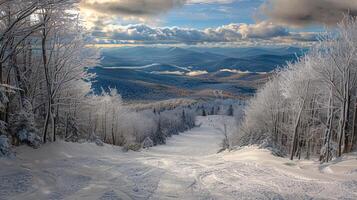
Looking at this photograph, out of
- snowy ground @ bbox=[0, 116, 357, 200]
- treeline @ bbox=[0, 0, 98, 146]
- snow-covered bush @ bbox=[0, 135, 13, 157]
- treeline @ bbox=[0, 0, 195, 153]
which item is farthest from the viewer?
treeline @ bbox=[0, 0, 98, 146]

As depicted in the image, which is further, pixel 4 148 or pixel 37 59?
pixel 37 59

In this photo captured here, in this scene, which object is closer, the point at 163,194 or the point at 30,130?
the point at 163,194

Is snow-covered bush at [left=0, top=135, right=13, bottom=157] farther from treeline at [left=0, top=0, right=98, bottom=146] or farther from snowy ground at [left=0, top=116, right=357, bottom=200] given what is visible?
treeline at [left=0, top=0, right=98, bottom=146]

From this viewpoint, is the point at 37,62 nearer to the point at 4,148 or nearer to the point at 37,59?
the point at 37,59

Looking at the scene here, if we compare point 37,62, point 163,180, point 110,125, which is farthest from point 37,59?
point 110,125

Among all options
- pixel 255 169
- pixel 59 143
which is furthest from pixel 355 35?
pixel 59 143

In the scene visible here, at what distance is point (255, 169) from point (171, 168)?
3315 mm

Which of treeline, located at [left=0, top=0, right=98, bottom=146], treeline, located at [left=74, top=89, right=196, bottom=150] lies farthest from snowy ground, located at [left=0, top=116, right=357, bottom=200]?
treeline, located at [left=74, top=89, right=196, bottom=150]

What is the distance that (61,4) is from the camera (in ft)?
45.4

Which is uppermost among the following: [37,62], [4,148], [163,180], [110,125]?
[37,62]

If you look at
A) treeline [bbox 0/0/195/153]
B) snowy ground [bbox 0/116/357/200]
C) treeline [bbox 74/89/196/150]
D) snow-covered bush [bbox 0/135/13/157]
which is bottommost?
treeline [bbox 74/89/196/150]

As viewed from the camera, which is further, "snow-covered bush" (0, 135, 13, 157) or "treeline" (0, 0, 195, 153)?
"treeline" (0, 0, 195, 153)

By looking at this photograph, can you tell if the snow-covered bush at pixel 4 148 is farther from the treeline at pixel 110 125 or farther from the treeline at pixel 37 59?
the treeline at pixel 110 125

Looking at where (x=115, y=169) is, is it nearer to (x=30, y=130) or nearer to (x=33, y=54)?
(x=30, y=130)
